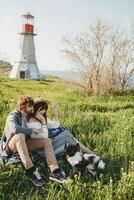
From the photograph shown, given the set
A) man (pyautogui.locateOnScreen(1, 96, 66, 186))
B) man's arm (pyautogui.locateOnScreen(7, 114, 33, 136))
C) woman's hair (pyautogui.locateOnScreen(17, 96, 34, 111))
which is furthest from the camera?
woman's hair (pyautogui.locateOnScreen(17, 96, 34, 111))

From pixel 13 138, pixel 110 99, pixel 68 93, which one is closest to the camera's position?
pixel 13 138

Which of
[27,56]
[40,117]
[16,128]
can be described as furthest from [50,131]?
[27,56]

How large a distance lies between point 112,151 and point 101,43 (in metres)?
10.8

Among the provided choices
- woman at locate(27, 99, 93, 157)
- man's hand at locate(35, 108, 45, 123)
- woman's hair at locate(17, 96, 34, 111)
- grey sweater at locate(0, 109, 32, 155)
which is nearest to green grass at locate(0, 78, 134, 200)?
woman at locate(27, 99, 93, 157)

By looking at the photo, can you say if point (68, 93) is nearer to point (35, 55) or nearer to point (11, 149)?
point (11, 149)

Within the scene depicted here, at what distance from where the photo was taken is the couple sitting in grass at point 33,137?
5.82 metres

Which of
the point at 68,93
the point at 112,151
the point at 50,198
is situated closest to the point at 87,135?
the point at 112,151

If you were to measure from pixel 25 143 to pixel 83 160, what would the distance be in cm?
82

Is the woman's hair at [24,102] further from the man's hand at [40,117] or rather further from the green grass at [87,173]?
the green grass at [87,173]

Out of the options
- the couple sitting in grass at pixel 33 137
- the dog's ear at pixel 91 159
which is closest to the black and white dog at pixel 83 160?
the dog's ear at pixel 91 159

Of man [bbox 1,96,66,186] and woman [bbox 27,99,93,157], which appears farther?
woman [bbox 27,99,93,157]

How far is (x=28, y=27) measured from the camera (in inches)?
1469

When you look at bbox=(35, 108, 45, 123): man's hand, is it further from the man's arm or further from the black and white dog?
the black and white dog

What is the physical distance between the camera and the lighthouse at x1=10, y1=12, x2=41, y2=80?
123ft
